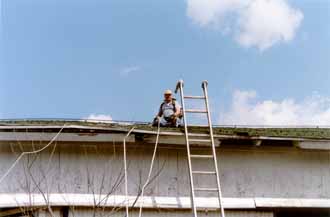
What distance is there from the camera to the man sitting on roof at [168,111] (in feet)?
29.6

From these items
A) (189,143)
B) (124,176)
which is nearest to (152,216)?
(124,176)

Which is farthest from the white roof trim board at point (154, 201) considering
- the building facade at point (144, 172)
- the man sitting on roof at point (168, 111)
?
the man sitting on roof at point (168, 111)

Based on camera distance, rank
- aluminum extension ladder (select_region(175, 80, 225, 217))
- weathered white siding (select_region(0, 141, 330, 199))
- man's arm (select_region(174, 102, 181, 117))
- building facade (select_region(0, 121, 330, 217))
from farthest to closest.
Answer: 1. man's arm (select_region(174, 102, 181, 117))
2. weathered white siding (select_region(0, 141, 330, 199))
3. building facade (select_region(0, 121, 330, 217))
4. aluminum extension ladder (select_region(175, 80, 225, 217))

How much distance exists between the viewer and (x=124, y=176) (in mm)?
8102

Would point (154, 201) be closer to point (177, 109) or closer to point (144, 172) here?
point (144, 172)

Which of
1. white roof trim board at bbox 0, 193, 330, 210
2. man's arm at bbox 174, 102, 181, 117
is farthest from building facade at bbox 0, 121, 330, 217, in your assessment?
man's arm at bbox 174, 102, 181, 117

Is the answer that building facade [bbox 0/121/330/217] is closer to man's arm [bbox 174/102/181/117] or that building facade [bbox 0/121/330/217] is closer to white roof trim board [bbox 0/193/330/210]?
white roof trim board [bbox 0/193/330/210]

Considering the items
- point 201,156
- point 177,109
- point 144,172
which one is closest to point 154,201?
point 144,172

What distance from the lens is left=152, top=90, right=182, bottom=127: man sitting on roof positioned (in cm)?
902

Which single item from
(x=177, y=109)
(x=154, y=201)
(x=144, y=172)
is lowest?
(x=154, y=201)

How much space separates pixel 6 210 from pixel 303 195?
4.81 meters

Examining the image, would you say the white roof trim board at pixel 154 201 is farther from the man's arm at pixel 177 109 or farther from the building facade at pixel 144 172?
the man's arm at pixel 177 109

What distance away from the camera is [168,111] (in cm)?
920

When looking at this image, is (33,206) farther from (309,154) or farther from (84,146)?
(309,154)
